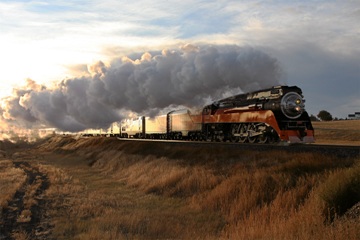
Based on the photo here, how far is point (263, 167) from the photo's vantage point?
1448 centimetres

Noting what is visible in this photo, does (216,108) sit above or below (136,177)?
above

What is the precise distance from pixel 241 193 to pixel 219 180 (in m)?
2.38

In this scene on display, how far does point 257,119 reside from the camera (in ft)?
74.7

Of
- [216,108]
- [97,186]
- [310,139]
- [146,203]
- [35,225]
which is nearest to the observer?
[35,225]

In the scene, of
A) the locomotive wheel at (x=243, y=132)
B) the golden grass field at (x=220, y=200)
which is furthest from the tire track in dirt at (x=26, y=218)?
the locomotive wheel at (x=243, y=132)

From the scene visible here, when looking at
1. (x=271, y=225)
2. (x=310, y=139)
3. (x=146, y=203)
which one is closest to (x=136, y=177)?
(x=146, y=203)

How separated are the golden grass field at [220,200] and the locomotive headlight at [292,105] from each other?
4.86m

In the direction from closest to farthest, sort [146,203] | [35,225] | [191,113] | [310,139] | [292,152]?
[35,225], [146,203], [292,152], [310,139], [191,113]

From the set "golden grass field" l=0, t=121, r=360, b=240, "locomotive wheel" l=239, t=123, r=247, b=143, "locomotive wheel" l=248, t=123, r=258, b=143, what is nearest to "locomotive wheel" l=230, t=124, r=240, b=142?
"locomotive wheel" l=239, t=123, r=247, b=143

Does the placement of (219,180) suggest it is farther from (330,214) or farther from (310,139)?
(310,139)

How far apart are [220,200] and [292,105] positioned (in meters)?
11.5

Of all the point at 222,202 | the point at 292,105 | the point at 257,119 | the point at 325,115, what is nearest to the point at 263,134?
the point at 257,119

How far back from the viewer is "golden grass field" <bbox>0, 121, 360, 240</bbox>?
8.69 metres

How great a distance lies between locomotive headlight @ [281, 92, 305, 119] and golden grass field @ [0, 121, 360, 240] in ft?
16.0
